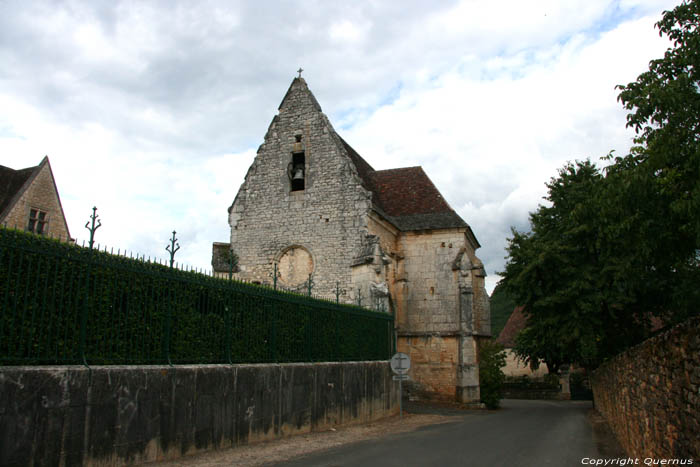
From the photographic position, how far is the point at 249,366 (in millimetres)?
10078

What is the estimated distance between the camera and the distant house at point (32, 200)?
902 inches

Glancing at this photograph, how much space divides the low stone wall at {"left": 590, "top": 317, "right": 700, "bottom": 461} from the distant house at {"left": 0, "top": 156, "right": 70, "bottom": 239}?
2260 cm

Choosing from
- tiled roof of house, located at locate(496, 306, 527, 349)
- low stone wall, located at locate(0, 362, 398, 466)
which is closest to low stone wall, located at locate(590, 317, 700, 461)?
low stone wall, located at locate(0, 362, 398, 466)

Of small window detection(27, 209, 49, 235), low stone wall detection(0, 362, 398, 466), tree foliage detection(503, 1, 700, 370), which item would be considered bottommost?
low stone wall detection(0, 362, 398, 466)

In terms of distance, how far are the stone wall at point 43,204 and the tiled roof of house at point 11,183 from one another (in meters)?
0.24

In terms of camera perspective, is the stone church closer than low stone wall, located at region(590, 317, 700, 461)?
No

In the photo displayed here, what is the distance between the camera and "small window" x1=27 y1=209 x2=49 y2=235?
23.5m

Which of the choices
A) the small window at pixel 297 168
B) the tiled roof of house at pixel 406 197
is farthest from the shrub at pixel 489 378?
the small window at pixel 297 168

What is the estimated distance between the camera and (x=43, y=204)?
24.3 meters

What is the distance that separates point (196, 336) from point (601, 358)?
15.8 m

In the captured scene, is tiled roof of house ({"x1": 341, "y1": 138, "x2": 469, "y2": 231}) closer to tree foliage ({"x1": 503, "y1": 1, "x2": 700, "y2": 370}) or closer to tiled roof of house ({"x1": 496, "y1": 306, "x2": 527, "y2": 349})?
tree foliage ({"x1": 503, "y1": 1, "x2": 700, "y2": 370})

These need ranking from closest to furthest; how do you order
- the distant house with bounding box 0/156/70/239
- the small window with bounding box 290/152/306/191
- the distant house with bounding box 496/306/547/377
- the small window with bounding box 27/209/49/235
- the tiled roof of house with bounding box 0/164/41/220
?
the small window with bounding box 290/152/306/191 < the tiled roof of house with bounding box 0/164/41/220 < the distant house with bounding box 0/156/70/239 < the small window with bounding box 27/209/49/235 < the distant house with bounding box 496/306/547/377

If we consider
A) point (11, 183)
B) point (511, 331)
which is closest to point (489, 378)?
point (11, 183)

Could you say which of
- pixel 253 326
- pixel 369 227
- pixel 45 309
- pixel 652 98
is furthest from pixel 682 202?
pixel 369 227
